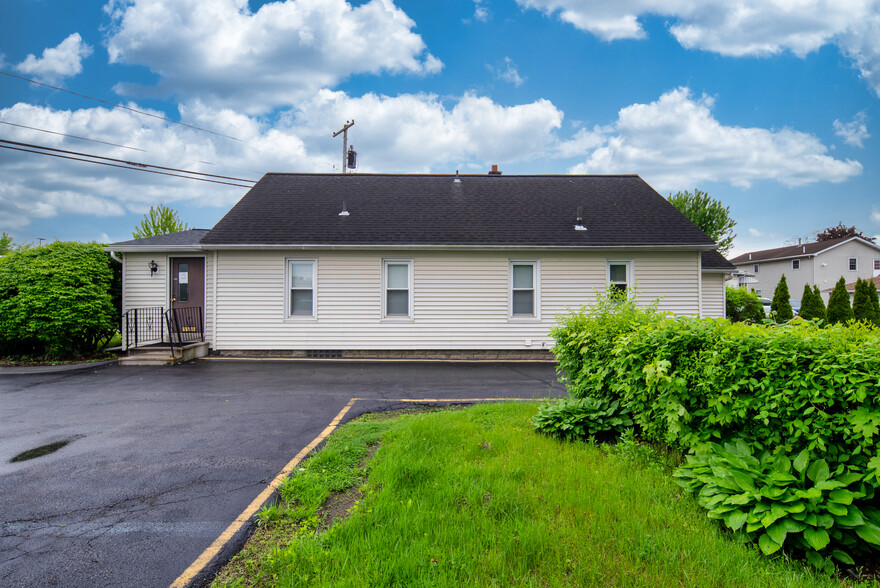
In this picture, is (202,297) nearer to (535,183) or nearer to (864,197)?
(535,183)

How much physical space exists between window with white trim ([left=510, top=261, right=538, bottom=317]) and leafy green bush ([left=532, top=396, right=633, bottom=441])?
7427 mm

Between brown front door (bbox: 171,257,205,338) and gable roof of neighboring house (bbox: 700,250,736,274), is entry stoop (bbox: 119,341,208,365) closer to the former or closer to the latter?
brown front door (bbox: 171,257,205,338)

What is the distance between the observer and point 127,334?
12.5 meters

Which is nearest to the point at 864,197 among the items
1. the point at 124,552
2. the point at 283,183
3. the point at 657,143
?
the point at 657,143

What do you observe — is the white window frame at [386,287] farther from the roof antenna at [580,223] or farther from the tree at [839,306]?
the tree at [839,306]

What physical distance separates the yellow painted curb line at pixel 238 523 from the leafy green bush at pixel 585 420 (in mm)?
2757

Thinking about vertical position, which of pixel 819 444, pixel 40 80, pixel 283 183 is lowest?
pixel 819 444

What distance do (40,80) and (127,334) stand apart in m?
11.5

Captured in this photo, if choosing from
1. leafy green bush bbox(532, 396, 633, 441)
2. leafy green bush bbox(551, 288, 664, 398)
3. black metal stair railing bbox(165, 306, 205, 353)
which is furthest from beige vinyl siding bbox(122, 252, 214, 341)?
leafy green bush bbox(532, 396, 633, 441)

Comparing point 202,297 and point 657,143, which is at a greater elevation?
point 657,143

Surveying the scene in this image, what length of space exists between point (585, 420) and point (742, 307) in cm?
2401

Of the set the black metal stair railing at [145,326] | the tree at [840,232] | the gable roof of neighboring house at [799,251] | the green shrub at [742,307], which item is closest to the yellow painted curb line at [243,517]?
the black metal stair railing at [145,326]

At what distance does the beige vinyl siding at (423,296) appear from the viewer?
39.4 ft

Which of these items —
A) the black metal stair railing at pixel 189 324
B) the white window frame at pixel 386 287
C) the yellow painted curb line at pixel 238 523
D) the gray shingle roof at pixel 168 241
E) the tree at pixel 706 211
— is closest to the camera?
the yellow painted curb line at pixel 238 523
